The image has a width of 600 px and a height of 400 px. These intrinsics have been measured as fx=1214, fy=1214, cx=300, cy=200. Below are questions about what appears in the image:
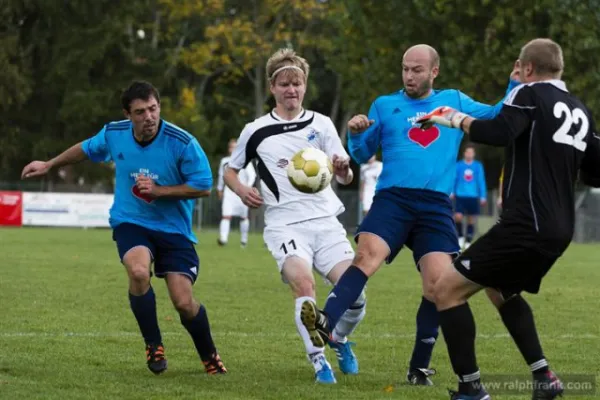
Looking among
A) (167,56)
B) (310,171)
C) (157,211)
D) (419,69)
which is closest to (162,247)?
(157,211)

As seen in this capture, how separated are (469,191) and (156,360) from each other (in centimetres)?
1881

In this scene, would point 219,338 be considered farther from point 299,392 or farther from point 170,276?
point 299,392

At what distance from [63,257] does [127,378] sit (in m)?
12.7

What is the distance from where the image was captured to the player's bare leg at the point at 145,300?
8156mm

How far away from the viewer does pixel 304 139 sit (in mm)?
8375

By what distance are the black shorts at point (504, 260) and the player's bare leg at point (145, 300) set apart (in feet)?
7.88

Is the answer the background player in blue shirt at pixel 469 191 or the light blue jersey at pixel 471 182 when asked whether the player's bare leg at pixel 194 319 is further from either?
the light blue jersey at pixel 471 182

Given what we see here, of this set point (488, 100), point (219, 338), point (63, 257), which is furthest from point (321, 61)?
point (219, 338)

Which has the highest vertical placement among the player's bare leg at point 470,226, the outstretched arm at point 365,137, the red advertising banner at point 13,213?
the outstretched arm at point 365,137

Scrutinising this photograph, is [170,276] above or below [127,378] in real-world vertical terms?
above

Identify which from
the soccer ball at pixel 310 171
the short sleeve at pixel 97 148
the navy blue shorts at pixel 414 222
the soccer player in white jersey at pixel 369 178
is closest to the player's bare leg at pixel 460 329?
the navy blue shorts at pixel 414 222

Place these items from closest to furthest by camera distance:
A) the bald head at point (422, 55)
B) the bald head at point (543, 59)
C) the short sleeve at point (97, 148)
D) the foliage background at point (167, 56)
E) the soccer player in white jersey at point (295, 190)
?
1. the bald head at point (543, 59)
2. the bald head at point (422, 55)
3. the soccer player in white jersey at point (295, 190)
4. the short sleeve at point (97, 148)
5. the foliage background at point (167, 56)

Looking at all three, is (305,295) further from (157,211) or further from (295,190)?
(157,211)

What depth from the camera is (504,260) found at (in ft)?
21.6
